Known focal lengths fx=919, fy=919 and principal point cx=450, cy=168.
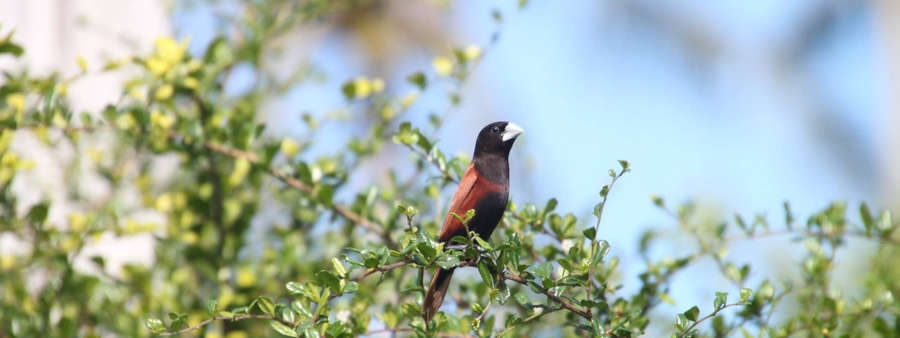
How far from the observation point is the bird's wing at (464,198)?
2.13 metres

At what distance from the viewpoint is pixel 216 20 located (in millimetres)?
3836

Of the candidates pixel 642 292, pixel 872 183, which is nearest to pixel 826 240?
pixel 642 292

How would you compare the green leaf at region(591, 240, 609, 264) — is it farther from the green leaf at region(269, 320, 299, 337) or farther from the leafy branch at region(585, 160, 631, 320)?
the green leaf at region(269, 320, 299, 337)

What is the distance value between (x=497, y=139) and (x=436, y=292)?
1.73 ft

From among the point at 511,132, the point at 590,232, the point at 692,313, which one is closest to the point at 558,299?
the point at 590,232

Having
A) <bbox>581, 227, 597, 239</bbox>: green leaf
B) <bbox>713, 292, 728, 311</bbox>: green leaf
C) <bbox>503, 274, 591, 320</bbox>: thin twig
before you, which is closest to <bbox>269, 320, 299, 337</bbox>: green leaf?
<bbox>503, 274, 591, 320</bbox>: thin twig

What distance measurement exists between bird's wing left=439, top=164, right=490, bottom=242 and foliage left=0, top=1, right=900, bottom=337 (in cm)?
6

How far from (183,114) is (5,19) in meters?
1.51

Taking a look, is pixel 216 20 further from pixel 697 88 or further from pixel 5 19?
pixel 697 88

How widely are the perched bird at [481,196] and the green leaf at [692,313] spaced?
508mm

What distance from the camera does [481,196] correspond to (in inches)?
84.2

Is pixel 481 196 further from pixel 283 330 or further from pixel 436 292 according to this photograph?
pixel 283 330

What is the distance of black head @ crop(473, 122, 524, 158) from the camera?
233 cm

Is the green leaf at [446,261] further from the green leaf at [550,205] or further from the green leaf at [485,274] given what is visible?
the green leaf at [550,205]
